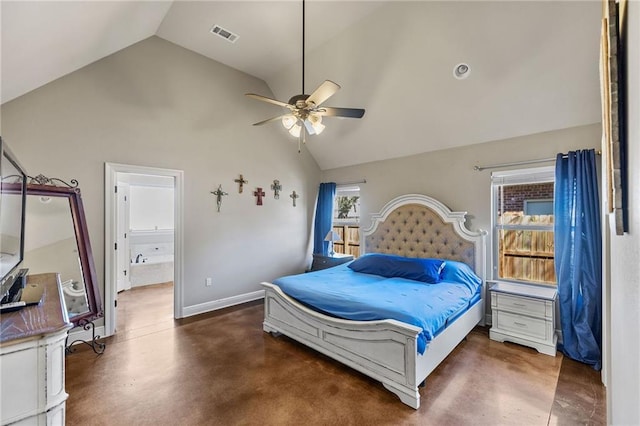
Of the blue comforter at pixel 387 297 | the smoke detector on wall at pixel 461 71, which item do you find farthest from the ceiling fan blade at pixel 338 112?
the blue comforter at pixel 387 297

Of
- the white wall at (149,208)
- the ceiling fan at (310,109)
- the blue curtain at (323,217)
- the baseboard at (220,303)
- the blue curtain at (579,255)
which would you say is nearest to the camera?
the ceiling fan at (310,109)

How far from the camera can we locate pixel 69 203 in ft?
9.51

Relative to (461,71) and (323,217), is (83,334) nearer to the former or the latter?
(323,217)

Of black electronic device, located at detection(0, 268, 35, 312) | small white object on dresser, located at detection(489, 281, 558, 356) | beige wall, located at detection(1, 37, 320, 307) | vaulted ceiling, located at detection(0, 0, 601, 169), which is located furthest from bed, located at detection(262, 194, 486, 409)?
black electronic device, located at detection(0, 268, 35, 312)

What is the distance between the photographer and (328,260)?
497 cm

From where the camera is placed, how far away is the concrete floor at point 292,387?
1.97 metres

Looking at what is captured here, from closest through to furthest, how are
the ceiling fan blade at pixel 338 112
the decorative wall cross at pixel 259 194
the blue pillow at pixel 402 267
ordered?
the ceiling fan blade at pixel 338 112 < the blue pillow at pixel 402 267 < the decorative wall cross at pixel 259 194

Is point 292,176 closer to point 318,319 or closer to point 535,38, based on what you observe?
point 318,319

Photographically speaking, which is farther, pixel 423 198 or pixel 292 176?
pixel 292 176

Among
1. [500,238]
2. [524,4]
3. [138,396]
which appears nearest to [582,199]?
[500,238]

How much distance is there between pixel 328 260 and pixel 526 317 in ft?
9.43

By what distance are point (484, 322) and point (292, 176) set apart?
3618 millimetres

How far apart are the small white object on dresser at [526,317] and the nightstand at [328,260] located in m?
2.33

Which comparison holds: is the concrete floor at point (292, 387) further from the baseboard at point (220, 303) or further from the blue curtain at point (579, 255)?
the baseboard at point (220, 303)
